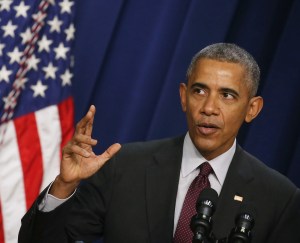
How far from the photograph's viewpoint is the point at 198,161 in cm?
188

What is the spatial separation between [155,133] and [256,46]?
65cm

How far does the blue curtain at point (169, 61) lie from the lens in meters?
2.77

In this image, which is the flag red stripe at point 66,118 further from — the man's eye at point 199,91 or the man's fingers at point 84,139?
the man's fingers at point 84,139

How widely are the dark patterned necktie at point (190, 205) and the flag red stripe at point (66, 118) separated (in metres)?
1.04

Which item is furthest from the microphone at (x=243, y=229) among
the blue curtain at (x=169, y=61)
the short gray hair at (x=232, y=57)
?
the blue curtain at (x=169, y=61)

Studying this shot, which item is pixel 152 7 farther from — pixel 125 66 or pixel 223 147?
pixel 223 147

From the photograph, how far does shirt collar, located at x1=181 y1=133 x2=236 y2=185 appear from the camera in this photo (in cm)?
188

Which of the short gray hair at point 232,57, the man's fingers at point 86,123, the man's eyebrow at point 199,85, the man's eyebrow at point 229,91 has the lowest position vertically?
the man's fingers at point 86,123

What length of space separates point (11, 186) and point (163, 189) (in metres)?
0.98

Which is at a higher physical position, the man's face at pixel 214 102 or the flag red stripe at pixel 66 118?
the man's face at pixel 214 102

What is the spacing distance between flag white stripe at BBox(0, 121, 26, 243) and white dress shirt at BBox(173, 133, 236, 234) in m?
0.99

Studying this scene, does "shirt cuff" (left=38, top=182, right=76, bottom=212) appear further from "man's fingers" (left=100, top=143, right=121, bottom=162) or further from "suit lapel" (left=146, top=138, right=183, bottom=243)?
"suit lapel" (left=146, top=138, right=183, bottom=243)

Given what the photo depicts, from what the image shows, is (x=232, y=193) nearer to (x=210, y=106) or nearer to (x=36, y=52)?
(x=210, y=106)

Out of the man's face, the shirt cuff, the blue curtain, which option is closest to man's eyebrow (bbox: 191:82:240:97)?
the man's face
